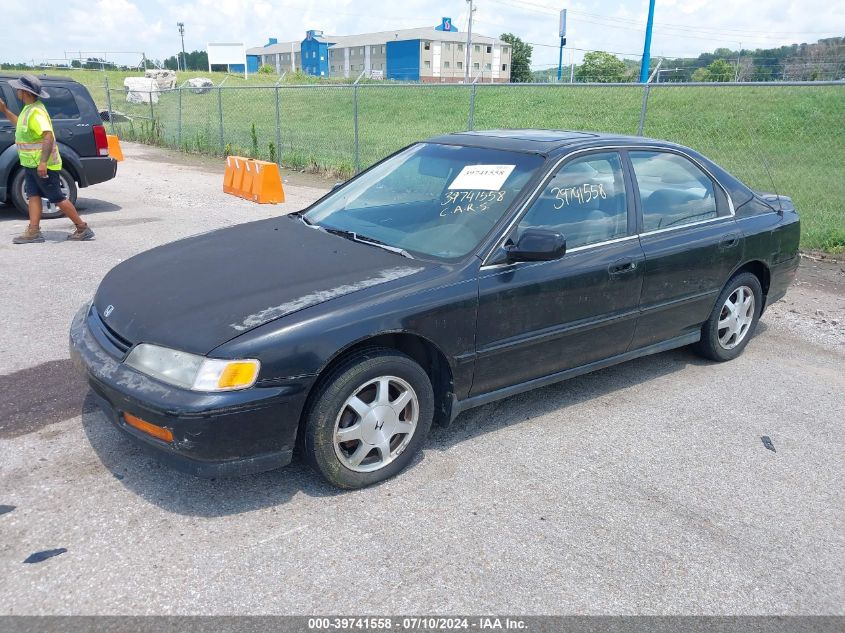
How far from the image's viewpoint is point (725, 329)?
5125 millimetres

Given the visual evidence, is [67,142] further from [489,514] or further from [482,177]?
[489,514]

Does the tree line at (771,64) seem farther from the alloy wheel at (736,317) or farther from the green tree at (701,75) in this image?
the alloy wheel at (736,317)

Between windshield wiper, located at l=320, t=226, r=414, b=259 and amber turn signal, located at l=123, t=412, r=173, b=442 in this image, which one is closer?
amber turn signal, located at l=123, t=412, r=173, b=442

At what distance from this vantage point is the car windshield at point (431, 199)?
12.6 ft

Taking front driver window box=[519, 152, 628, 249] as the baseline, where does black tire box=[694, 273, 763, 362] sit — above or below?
below

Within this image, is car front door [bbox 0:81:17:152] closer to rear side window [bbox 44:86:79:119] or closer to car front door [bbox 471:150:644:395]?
rear side window [bbox 44:86:79:119]

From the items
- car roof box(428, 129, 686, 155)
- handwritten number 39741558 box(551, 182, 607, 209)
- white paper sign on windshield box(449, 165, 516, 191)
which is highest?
car roof box(428, 129, 686, 155)

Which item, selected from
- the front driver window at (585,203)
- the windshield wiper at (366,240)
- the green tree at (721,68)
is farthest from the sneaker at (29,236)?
the green tree at (721,68)

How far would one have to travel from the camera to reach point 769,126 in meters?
17.6

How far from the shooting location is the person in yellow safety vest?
761cm

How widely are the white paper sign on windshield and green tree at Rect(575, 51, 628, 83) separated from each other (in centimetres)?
3006

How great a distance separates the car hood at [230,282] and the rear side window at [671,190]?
1.71 metres

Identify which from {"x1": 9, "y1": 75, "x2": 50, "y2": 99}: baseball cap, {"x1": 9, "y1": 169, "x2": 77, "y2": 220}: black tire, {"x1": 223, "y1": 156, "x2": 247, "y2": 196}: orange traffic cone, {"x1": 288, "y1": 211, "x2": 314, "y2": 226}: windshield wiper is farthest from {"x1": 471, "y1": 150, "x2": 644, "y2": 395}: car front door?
{"x1": 223, "y1": 156, "x2": 247, "y2": 196}: orange traffic cone

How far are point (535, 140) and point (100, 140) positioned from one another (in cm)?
803
